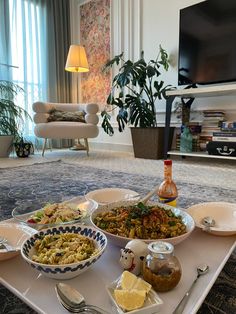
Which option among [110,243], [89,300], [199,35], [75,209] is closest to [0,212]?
[75,209]

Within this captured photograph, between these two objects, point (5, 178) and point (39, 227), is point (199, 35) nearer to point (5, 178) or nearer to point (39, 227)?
point (5, 178)

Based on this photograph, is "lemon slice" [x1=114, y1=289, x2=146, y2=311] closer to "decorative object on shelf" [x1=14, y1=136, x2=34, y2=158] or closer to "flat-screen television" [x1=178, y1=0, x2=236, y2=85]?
"flat-screen television" [x1=178, y1=0, x2=236, y2=85]

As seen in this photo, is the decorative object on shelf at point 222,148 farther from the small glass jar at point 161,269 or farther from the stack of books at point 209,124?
the small glass jar at point 161,269

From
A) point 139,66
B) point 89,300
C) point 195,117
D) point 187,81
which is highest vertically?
point 139,66

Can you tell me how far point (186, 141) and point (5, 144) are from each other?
2.10 m

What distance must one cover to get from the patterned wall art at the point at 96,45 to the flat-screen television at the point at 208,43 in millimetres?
1426

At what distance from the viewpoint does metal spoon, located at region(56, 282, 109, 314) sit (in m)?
0.39

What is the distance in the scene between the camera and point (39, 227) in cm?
63

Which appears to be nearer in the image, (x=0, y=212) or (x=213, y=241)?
(x=213, y=241)

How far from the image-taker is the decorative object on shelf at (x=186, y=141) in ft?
8.72

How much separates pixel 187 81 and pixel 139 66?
0.55 meters

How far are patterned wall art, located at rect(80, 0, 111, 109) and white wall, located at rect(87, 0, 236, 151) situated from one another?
0.18m

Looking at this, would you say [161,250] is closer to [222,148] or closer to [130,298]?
[130,298]

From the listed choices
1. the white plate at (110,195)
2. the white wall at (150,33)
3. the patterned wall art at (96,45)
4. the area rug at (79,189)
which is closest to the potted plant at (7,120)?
the area rug at (79,189)
